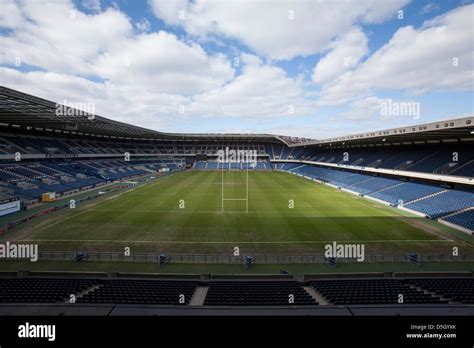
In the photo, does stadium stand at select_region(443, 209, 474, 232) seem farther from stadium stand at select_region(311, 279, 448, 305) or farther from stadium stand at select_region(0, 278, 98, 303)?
stadium stand at select_region(0, 278, 98, 303)

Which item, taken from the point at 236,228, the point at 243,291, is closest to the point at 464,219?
the point at 236,228

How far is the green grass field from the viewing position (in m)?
18.4

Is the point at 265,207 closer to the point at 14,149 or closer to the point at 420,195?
the point at 420,195

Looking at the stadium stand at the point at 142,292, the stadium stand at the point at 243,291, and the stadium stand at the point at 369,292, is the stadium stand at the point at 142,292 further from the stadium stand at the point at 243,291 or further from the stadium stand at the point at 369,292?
the stadium stand at the point at 369,292

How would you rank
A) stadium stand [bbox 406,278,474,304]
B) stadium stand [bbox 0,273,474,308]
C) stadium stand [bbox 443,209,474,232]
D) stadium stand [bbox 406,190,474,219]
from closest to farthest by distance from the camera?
stadium stand [bbox 0,273,474,308] → stadium stand [bbox 406,278,474,304] → stadium stand [bbox 443,209,474,232] → stadium stand [bbox 406,190,474,219]

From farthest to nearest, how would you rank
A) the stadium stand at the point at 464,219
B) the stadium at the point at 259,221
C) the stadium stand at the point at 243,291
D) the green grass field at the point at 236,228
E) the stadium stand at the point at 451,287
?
the stadium stand at the point at 464,219 → the green grass field at the point at 236,228 → the stadium at the point at 259,221 → the stadium stand at the point at 451,287 → the stadium stand at the point at 243,291

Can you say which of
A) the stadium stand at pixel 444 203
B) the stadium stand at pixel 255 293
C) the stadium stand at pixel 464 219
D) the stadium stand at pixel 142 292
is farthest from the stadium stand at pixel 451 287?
the stadium stand at pixel 444 203

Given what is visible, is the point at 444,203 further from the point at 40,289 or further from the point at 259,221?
the point at 40,289

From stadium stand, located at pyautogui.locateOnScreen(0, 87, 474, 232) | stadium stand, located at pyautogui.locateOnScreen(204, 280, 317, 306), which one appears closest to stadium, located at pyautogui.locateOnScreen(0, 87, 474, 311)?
stadium stand, located at pyautogui.locateOnScreen(204, 280, 317, 306)

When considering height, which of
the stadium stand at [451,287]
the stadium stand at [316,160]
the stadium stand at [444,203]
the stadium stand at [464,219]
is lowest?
the stadium stand at [451,287]

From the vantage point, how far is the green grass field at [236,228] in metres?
18.4
